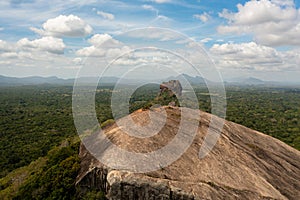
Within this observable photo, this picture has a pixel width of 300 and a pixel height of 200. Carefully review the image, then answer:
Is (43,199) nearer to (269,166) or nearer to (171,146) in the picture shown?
(171,146)

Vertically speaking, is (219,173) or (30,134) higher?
(219,173)

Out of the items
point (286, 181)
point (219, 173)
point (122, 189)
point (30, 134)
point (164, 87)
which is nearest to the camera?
point (122, 189)

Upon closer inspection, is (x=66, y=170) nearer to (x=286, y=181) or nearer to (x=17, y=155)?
(x=286, y=181)

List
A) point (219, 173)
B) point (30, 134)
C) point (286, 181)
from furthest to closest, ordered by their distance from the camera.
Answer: point (30, 134)
point (286, 181)
point (219, 173)

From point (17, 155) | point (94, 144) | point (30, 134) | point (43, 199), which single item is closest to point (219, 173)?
point (94, 144)

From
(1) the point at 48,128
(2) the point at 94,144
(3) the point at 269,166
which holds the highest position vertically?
(2) the point at 94,144

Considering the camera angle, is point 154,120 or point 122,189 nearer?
point 122,189

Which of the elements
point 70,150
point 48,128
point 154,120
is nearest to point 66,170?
point 70,150
